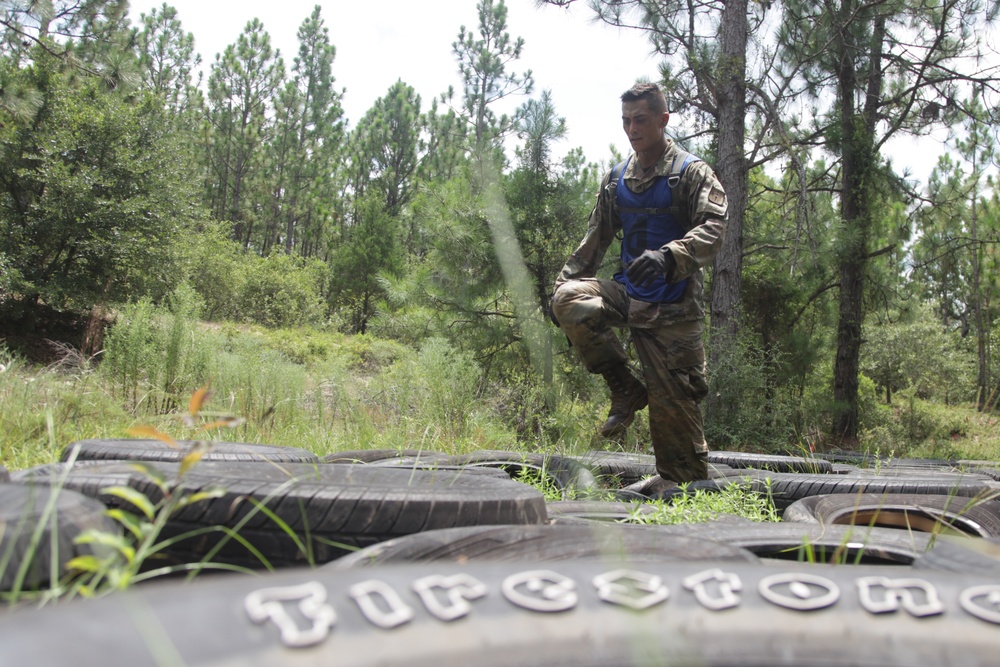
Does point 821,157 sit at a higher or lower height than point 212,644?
higher

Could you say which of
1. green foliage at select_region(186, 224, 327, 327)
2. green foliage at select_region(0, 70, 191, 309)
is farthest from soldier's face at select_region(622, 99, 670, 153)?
Result: green foliage at select_region(186, 224, 327, 327)

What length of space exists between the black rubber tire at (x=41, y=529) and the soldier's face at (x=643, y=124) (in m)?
3.14

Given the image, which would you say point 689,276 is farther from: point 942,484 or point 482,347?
point 482,347

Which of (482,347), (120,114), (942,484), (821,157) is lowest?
(942,484)

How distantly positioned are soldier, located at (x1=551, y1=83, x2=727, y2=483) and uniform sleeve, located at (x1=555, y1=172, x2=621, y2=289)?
0.12m

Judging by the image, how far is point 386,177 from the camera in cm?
3192

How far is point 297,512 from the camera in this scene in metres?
1.51

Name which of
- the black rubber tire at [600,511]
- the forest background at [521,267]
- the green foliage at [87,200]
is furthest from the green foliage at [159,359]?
the green foliage at [87,200]

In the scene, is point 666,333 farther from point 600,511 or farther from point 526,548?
point 526,548

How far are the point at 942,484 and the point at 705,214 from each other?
1.57 metres

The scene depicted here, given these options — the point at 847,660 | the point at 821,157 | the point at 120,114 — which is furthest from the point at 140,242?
the point at 847,660

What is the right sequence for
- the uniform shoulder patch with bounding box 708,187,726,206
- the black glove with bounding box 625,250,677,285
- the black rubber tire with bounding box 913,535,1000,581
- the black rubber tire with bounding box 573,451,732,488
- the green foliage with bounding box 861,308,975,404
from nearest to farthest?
the black rubber tire with bounding box 913,535,1000,581, the black glove with bounding box 625,250,677,285, the uniform shoulder patch with bounding box 708,187,726,206, the black rubber tire with bounding box 573,451,732,488, the green foliage with bounding box 861,308,975,404

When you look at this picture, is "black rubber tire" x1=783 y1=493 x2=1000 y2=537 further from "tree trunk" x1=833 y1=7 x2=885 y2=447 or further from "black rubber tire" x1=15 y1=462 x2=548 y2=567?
"tree trunk" x1=833 y1=7 x2=885 y2=447

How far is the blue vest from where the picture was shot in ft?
12.1
